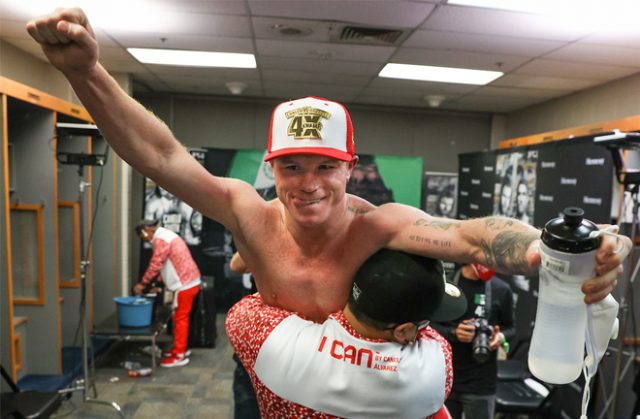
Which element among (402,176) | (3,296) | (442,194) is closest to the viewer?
(3,296)

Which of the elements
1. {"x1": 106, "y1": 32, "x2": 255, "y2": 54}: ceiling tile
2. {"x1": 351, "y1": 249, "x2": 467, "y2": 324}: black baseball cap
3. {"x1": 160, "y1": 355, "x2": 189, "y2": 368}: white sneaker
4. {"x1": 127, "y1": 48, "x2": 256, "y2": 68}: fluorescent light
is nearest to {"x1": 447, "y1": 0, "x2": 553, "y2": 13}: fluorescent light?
{"x1": 106, "y1": 32, "x2": 255, "y2": 54}: ceiling tile

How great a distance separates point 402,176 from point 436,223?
5.36 metres

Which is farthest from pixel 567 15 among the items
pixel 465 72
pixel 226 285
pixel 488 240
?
pixel 226 285

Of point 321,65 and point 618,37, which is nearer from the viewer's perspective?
point 618,37

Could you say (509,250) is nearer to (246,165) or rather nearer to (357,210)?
(357,210)

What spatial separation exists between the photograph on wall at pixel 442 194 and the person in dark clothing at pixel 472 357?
4426 mm

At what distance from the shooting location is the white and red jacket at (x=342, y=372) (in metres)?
0.95

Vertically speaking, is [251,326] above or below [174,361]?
above

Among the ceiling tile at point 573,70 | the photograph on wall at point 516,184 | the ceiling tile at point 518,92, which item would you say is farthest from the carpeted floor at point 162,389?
the ceiling tile at point 518,92

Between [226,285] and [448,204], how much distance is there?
3538 millimetres

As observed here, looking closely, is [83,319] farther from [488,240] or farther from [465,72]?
[465,72]

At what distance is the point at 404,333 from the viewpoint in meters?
0.99

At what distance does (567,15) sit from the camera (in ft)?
9.98

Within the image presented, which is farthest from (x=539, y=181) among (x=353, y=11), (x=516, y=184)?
(x=353, y=11)
